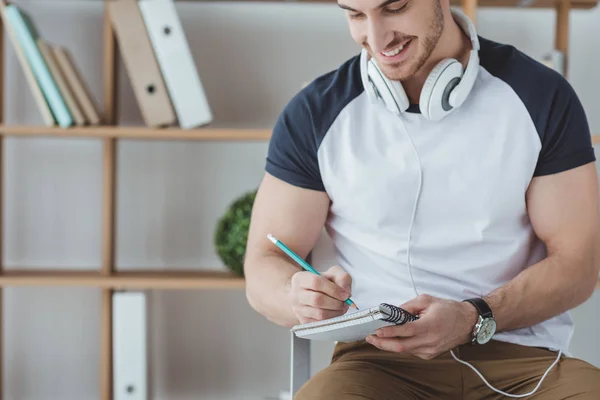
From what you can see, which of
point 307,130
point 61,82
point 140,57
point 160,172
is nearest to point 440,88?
point 307,130

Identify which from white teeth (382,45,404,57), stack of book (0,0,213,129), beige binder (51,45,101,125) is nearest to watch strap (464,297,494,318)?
white teeth (382,45,404,57)

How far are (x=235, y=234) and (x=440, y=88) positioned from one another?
3.30 ft

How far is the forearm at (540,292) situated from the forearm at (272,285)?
317 mm

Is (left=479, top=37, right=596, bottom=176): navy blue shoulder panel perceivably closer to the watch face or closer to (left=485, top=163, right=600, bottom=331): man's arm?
(left=485, top=163, right=600, bottom=331): man's arm

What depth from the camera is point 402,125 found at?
1.36m

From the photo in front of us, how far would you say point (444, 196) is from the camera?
133 centimetres

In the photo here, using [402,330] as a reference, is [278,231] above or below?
above

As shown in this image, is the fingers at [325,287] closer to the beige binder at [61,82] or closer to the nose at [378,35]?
the nose at [378,35]

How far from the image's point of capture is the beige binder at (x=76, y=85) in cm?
217

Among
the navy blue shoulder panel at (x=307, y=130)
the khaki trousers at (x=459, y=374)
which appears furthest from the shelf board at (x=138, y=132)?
the khaki trousers at (x=459, y=374)

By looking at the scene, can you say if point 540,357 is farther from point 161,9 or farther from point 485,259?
point 161,9

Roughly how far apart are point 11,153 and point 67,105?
1.36ft

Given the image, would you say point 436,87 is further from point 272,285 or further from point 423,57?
point 272,285

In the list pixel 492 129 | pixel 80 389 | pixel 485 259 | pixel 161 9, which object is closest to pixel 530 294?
pixel 485 259
